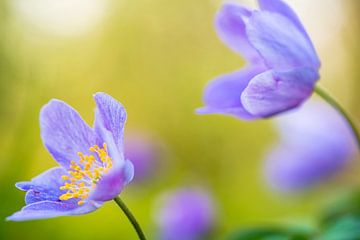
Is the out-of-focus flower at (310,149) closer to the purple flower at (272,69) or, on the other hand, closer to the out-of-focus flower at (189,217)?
the out-of-focus flower at (189,217)

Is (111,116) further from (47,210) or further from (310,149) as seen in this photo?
(310,149)

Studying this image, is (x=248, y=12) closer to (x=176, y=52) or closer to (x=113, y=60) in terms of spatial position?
(x=113, y=60)

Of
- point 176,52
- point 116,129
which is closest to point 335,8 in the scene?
point 176,52

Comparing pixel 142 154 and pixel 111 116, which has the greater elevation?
pixel 142 154

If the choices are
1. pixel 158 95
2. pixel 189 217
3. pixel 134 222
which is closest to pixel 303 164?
pixel 189 217

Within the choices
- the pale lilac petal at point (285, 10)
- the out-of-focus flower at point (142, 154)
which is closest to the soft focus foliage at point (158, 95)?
the out-of-focus flower at point (142, 154)

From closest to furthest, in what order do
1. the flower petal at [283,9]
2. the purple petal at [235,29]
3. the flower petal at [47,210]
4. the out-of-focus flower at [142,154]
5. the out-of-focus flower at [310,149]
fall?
the flower petal at [47,210]
the flower petal at [283,9]
the purple petal at [235,29]
the out-of-focus flower at [310,149]
the out-of-focus flower at [142,154]
